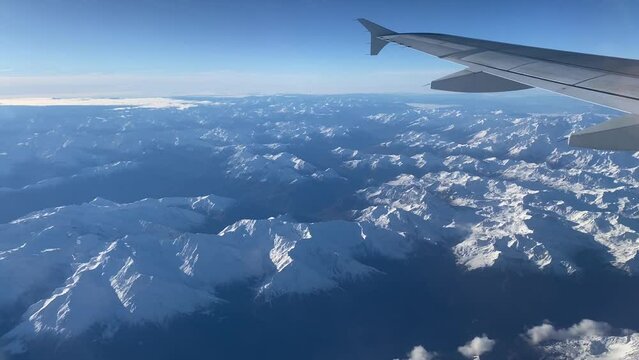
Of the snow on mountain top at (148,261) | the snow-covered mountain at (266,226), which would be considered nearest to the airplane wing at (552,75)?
the snow-covered mountain at (266,226)

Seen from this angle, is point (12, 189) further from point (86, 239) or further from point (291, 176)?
point (291, 176)

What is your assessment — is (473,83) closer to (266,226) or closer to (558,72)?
(558,72)

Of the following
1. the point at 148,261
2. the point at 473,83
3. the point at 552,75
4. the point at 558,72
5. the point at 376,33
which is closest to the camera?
the point at 552,75

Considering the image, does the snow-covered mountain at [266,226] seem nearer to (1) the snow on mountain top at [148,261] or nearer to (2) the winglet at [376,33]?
(1) the snow on mountain top at [148,261]

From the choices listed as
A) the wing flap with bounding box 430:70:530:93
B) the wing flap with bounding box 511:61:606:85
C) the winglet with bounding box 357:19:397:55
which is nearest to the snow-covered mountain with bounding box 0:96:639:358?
the winglet with bounding box 357:19:397:55

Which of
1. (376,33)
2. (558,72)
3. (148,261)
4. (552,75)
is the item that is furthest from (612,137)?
(148,261)

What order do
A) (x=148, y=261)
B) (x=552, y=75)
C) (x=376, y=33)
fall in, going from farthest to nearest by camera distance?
(x=148, y=261) → (x=376, y=33) → (x=552, y=75)

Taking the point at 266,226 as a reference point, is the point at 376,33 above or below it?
above

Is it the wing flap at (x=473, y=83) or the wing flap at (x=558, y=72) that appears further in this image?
the wing flap at (x=473, y=83)
